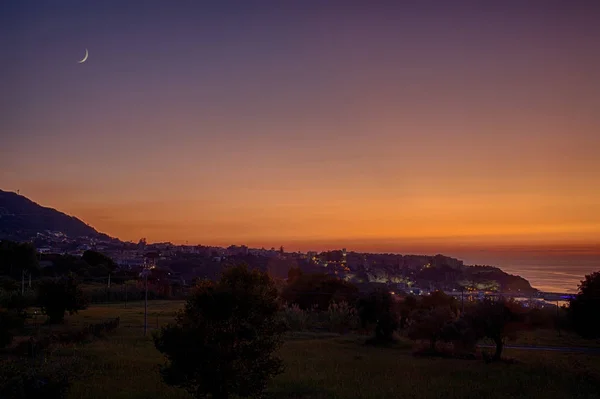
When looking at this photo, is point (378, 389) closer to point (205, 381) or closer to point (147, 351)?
point (205, 381)

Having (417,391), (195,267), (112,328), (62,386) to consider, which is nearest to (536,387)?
(417,391)

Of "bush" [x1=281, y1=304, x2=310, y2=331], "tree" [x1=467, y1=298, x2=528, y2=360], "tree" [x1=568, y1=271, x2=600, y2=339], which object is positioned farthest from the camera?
"bush" [x1=281, y1=304, x2=310, y2=331]

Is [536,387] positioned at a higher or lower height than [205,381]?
lower

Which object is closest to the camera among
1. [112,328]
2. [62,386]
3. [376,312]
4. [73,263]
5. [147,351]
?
[62,386]

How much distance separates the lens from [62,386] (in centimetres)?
1422

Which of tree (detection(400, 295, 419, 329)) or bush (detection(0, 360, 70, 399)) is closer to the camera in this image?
bush (detection(0, 360, 70, 399))

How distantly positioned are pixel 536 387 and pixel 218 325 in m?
12.9

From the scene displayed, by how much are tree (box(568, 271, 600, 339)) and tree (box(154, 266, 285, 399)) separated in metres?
23.2

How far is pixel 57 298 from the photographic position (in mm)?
34906

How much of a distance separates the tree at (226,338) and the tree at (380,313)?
21.1 meters

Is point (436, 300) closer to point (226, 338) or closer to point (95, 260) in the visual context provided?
point (226, 338)

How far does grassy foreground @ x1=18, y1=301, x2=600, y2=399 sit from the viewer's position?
18.2m

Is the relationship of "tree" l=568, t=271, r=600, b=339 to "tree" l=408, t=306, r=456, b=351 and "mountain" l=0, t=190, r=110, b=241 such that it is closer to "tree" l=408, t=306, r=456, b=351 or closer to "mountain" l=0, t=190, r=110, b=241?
"tree" l=408, t=306, r=456, b=351

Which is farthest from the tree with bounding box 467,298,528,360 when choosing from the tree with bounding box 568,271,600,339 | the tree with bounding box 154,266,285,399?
the tree with bounding box 154,266,285,399
